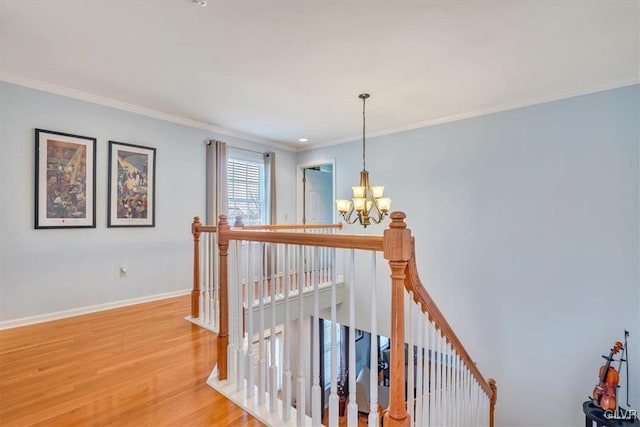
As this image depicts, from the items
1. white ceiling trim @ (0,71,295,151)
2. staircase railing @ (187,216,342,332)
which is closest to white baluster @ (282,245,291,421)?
staircase railing @ (187,216,342,332)

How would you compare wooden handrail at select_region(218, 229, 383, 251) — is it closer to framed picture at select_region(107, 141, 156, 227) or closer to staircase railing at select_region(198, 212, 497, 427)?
staircase railing at select_region(198, 212, 497, 427)

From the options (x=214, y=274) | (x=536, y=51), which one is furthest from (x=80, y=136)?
(x=536, y=51)

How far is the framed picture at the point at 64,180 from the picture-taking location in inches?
126

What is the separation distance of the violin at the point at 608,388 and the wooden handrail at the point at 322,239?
325cm

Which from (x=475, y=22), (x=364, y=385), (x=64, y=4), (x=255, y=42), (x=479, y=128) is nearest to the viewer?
(x=64, y=4)

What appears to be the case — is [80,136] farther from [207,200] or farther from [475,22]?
[475,22]

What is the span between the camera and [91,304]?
3.54m

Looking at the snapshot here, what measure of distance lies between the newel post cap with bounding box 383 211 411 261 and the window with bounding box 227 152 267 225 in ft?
13.6

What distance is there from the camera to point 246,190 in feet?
17.2

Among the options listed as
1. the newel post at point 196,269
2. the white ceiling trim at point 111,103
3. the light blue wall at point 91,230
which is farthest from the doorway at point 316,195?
the newel post at point 196,269

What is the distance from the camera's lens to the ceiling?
2.09 m

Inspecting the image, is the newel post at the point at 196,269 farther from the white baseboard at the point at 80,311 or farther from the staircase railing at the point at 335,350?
the staircase railing at the point at 335,350

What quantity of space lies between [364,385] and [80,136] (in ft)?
20.1

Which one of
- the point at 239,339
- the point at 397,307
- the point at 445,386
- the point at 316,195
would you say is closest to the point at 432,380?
the point at 445,386
